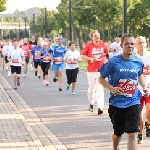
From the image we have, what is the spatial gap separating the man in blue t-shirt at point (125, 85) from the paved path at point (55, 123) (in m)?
1.76

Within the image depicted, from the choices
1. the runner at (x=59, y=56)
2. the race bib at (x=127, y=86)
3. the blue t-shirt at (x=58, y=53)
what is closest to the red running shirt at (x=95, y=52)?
the race bib at (x=127, y=86)

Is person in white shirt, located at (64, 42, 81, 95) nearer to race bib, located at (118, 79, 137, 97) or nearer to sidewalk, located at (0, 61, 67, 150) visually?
sidewalk, located at (0, 61, 67, 150)

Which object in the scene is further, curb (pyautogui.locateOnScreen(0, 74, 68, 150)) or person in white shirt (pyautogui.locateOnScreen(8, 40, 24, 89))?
person in white shirt (pyautogui.locateOnScreen(8, 40, 24, 89))

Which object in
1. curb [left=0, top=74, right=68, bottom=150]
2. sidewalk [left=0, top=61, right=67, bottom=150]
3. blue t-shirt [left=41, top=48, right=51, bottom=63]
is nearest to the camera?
sidewalk [left=0, top=61, right=67, bottom=150]

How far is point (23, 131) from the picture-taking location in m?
11.6

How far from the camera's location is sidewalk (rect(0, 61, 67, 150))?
33.1 feet

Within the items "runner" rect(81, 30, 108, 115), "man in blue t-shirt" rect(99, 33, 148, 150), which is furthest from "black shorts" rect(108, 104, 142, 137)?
"runner" rect(81, 30, 108, 115)

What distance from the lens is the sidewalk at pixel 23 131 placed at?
33.1ft

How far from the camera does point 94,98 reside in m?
15.4

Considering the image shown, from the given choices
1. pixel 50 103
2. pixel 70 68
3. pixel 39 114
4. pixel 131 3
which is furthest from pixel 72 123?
pixel 131 3

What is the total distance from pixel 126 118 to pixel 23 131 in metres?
3.70

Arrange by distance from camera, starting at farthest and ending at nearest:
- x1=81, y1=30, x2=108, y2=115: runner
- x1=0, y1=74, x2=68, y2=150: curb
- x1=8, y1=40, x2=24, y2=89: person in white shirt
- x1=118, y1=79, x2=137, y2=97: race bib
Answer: x1=8, y1=40, x2=24, y2=89: person in white shirt
x1=81, y1=30, x2=108, y2=115: runner
x1=0, y1=74, x2=68, y2=150: curb
x1=118, y1=79, x2=137, y2=97: race bib

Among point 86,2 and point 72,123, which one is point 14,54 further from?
point 86,2

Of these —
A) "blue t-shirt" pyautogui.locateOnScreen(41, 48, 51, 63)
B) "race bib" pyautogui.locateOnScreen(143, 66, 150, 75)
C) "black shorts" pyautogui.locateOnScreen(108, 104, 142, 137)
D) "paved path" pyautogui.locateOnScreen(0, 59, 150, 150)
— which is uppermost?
"race bib" pyautogui.locateOnScreen(143, 66, 150, 75)
